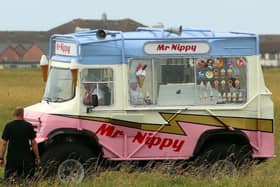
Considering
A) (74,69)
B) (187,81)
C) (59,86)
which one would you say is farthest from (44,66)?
(187,81)

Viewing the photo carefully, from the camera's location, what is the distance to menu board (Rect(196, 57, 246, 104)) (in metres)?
13.3

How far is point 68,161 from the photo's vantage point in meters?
12.8

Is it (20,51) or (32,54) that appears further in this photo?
(20,51)

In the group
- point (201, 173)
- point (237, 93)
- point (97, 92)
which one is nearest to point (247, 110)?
point (237, 93)

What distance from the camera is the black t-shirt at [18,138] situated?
1172 cm

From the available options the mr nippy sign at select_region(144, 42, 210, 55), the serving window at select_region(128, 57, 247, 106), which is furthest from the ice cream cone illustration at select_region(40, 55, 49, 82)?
the mr nippy sign at select_region(144, 42, 210, 55)

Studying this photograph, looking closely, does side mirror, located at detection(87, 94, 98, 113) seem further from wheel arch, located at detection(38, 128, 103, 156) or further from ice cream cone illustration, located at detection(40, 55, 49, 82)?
ice cream cone illustration, located at detection(40, 55, 49, 82)

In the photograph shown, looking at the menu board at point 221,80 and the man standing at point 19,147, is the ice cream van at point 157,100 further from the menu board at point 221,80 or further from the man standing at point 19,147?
the man standing at point 19,147

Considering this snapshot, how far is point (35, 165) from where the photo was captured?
12.1 m

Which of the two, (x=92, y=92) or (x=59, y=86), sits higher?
(x=59, y=86)

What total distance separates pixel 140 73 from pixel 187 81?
2.66ft

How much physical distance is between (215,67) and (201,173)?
1.87 meters

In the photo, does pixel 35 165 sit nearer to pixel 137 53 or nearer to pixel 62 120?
pixel 62 120

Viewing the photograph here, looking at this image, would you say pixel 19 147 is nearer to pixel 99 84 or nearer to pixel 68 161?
pixel 68 161
